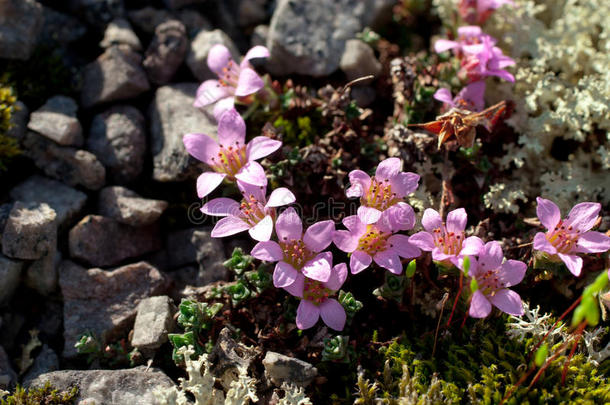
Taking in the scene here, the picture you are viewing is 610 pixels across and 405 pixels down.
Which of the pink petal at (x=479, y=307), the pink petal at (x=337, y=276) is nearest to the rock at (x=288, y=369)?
the pink petal at (x=337, y=276)

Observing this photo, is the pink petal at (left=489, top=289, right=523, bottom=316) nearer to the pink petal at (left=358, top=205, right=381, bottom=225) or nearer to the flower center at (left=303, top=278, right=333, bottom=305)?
the pink petal at (left=358, top=205, right=381, bottom=225)

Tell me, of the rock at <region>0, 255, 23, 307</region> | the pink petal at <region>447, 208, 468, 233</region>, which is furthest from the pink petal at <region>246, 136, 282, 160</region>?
the rock at <region>0, 255, 23, 307</region>

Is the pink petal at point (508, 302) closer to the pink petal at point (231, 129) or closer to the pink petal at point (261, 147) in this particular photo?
the pink petal at point (261, 147)

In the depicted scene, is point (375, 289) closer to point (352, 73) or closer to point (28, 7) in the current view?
point (352, 73)

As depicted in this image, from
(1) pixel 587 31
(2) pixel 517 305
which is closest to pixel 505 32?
(1) pixel 587 31

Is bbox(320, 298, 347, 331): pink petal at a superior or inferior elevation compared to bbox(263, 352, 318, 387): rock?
superior
